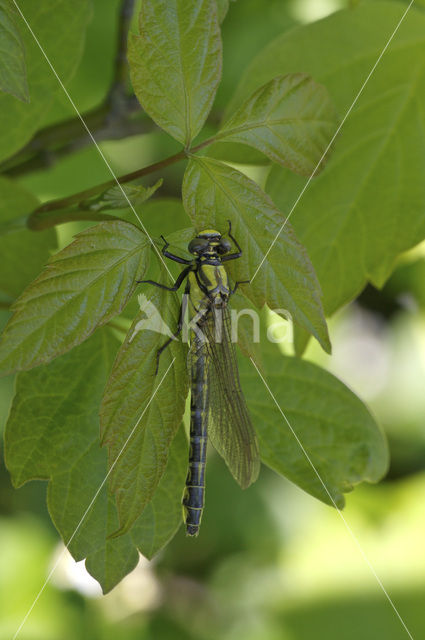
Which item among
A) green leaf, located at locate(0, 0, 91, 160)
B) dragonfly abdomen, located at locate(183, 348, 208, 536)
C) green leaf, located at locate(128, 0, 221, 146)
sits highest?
green leaf, located at locate(0, 0, 91, 160)

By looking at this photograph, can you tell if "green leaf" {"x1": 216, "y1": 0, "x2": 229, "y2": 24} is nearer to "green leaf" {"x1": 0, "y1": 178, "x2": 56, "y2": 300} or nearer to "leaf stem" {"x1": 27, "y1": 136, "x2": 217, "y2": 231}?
"leaf stem" {"x1": 27, "y1": 136, "x2": 217, "y2": 231}

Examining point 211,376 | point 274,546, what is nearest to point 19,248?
point 211,376

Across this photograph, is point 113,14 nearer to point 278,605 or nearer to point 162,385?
point 162,385

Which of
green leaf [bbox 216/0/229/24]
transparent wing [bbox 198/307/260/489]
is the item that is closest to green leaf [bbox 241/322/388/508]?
transparent wing [bbox 198/307/260/489]

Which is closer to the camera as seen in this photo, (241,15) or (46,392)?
(46,392)

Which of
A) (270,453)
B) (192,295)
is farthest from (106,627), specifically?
(192,295)
